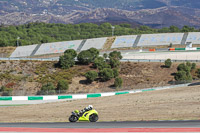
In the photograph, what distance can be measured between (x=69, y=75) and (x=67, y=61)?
594 centimetres

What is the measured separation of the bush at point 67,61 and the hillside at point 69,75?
113 cm

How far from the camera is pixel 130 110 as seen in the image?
1068 inches

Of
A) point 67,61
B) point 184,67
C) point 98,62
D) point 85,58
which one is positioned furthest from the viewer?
point 85,58

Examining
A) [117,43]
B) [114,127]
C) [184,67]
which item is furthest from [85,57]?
[114,127]

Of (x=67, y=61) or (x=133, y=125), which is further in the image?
(x=67, y=61)

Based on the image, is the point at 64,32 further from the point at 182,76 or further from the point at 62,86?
the point at 182,76

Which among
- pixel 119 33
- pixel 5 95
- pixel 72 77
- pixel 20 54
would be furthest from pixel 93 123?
pixel 119 33

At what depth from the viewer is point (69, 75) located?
2645 inches

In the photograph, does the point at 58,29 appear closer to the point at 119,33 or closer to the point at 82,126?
the point at 119,33

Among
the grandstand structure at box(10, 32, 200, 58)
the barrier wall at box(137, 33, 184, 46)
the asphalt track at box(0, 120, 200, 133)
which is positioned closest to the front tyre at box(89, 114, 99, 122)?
the asphalt track at box(0, 120, 200, 133)

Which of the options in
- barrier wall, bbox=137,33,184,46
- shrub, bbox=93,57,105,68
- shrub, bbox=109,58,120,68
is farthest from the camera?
barrier wall, bbox=137,33,184,46

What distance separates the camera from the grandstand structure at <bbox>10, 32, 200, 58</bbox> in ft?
321

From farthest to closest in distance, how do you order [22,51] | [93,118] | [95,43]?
[95,43] < [22,51] < [93,118]

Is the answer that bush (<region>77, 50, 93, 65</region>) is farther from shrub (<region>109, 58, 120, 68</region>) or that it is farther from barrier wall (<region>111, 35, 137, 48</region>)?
barrier wall (<region>111, 35, 137, 48</region>)
